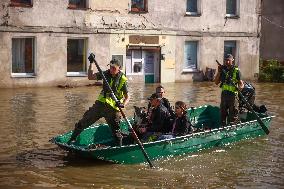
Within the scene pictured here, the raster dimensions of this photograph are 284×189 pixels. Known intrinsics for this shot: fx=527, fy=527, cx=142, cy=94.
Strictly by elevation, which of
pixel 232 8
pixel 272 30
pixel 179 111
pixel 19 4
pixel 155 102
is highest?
pixel 232 8

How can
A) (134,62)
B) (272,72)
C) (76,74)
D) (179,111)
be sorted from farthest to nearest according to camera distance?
1. (272,72)
2. (134,62)
3. (76,74)
4. (179,111)

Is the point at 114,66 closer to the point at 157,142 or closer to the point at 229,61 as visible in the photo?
the point at 157,142

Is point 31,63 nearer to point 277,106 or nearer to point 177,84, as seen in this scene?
point 177,84

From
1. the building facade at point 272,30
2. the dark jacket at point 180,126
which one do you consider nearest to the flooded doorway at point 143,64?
the building facade at point 272,30

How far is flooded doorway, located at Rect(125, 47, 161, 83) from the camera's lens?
29936 mm

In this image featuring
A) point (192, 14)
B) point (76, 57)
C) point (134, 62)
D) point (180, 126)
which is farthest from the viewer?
point (192, 14)

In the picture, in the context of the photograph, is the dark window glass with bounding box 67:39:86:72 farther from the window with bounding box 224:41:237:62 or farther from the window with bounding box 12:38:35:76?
the window with bounding box 224:41:237:62

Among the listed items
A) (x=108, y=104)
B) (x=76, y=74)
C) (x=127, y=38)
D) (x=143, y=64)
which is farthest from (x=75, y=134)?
(x=143, y=64)

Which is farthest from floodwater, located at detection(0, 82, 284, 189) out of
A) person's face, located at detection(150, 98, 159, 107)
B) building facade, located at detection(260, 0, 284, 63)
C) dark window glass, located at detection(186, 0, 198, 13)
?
building facade, located at detection(260, 0, 284, 63)

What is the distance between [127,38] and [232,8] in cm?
826

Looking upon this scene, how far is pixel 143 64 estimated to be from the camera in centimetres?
3053

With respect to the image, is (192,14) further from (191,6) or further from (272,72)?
(272,72)

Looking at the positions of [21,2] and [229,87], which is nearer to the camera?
[229,87]

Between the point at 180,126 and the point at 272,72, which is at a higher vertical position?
the point at 272,72
